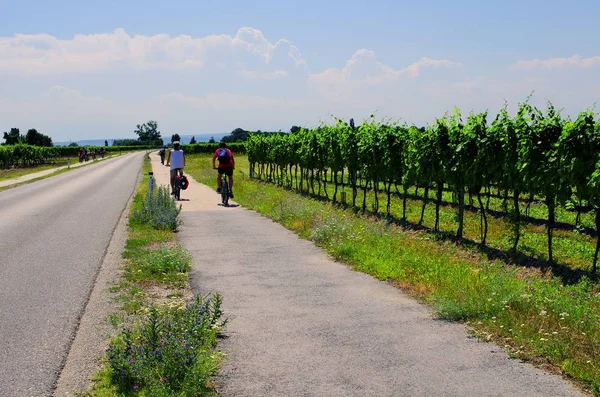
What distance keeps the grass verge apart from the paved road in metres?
0.50

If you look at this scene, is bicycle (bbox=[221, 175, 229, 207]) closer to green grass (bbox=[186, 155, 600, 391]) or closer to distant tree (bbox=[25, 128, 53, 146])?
green grass (bbox=[186, 155, 600, 391])

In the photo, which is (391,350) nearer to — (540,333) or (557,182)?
(540,333)

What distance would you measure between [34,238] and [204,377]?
9.54 metres

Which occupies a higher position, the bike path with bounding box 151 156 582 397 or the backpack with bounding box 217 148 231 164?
the backpack with bounding box 217 148 231 164

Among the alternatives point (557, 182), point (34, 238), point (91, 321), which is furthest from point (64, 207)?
point (557, 182)

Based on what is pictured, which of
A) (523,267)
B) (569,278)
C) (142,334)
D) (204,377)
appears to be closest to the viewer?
(204,377)

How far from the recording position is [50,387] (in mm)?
4855

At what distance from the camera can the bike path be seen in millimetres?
4801

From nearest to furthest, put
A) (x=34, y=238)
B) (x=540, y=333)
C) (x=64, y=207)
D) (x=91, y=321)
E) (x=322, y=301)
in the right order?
(x=540, y=333)
(x=91, y=321)
(x=322, y=301)
(x=34, y=238)
(x=64, y=207)

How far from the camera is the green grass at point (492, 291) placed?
18.1 ft

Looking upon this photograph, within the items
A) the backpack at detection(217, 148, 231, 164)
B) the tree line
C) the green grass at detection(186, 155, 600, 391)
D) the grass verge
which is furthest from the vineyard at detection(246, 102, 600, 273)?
the tree line

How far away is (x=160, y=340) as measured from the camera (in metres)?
5.21

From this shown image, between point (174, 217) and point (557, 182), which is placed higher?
point (557, 182)

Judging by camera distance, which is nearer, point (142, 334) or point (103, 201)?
point (142, 334)
